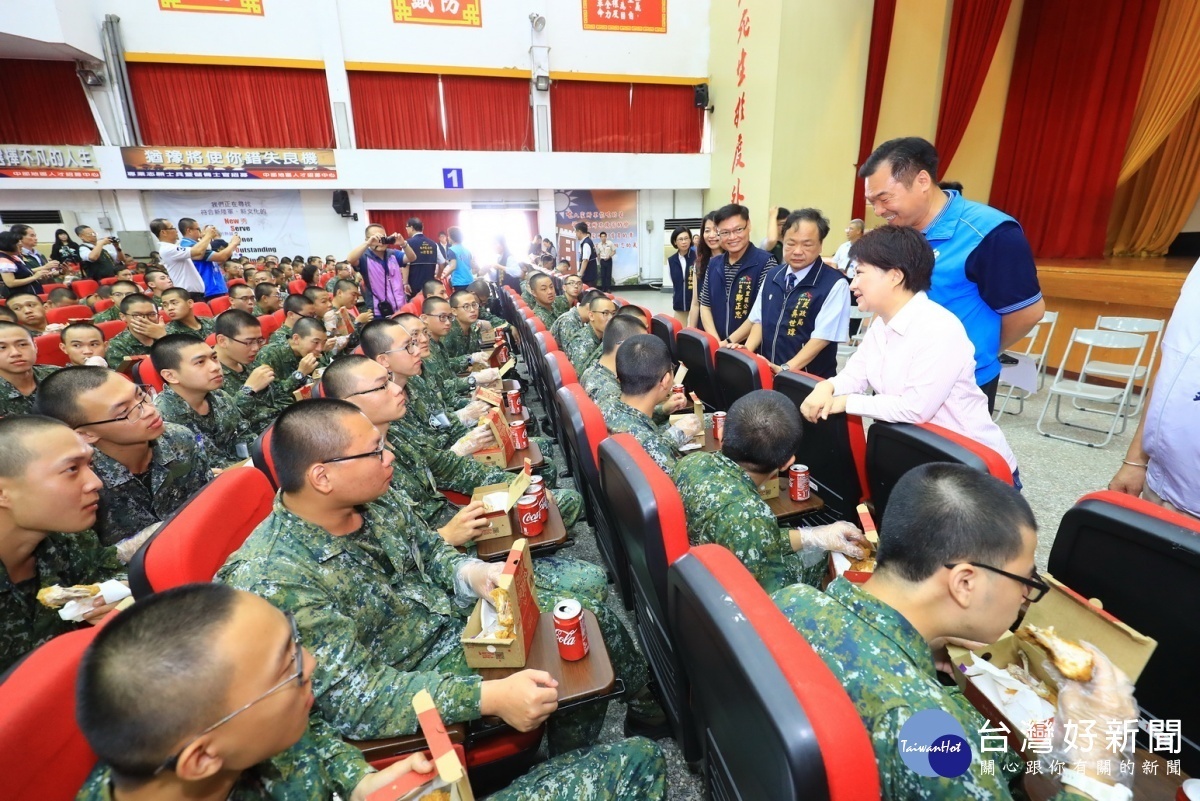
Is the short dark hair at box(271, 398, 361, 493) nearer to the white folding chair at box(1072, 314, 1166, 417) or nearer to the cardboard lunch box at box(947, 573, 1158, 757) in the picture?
the cardboard lunch box at box(947, 573, 1158, 757)

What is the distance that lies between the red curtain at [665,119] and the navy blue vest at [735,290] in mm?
8982

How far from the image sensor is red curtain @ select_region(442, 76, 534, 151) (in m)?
10.7

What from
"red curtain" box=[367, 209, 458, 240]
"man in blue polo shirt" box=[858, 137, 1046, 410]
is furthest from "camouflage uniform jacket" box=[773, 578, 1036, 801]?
"red curtain" box=[367, 209, 458, 240]

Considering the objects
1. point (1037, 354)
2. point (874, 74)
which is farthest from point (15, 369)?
point (874, 74)

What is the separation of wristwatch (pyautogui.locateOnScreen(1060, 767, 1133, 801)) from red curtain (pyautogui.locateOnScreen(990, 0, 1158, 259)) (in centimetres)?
901

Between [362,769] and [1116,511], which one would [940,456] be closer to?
[1116,511]

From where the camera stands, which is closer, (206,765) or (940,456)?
(206,765)

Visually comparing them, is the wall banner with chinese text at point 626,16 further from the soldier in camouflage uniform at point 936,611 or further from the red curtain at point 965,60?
the soldier in camouflage uniform at point 936,611

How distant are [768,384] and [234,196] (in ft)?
39.3

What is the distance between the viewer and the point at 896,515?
1018 millimetres

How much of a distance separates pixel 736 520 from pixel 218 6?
13.3m

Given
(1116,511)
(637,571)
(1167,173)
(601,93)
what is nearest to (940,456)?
(1116,511)

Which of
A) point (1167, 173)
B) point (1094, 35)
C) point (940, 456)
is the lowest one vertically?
point (940, 456)

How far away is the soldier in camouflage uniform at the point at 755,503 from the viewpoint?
1400 mm
